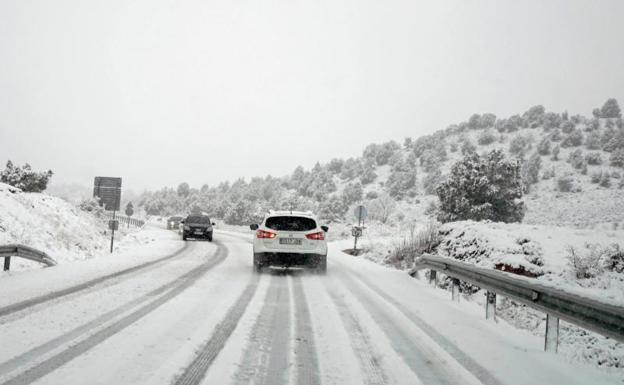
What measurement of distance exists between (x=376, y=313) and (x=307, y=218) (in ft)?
15.7

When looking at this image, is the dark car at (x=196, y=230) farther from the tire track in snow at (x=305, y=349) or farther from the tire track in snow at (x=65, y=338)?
the tire track in snow at (x=305, y=349)

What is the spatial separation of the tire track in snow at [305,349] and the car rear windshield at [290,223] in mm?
3816

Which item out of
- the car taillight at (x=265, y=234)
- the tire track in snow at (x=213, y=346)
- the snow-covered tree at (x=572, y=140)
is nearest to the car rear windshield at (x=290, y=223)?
the car taillight at (x=265, y=234)

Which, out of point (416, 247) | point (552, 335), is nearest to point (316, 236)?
point (416, 247)

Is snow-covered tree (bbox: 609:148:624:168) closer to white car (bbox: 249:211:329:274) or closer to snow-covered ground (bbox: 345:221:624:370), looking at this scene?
snow-covered ground (bbox: 345:221:624:370)

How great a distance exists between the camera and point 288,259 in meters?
10.5

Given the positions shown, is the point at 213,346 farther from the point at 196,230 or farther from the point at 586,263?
the point at 196,230

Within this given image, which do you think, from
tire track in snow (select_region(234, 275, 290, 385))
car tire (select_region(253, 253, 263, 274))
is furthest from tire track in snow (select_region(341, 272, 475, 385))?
car tire (select_region(253, 253, 263, 274))

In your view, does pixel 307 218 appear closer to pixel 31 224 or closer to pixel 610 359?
pixel 610 359

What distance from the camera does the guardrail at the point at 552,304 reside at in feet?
13.3

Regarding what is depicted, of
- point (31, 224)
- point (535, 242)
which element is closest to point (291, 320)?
point (535, 242)

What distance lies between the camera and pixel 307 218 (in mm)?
10922

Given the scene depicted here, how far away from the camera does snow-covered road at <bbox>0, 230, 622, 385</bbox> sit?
141 inches

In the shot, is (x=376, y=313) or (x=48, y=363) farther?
(x=376, y=313)
